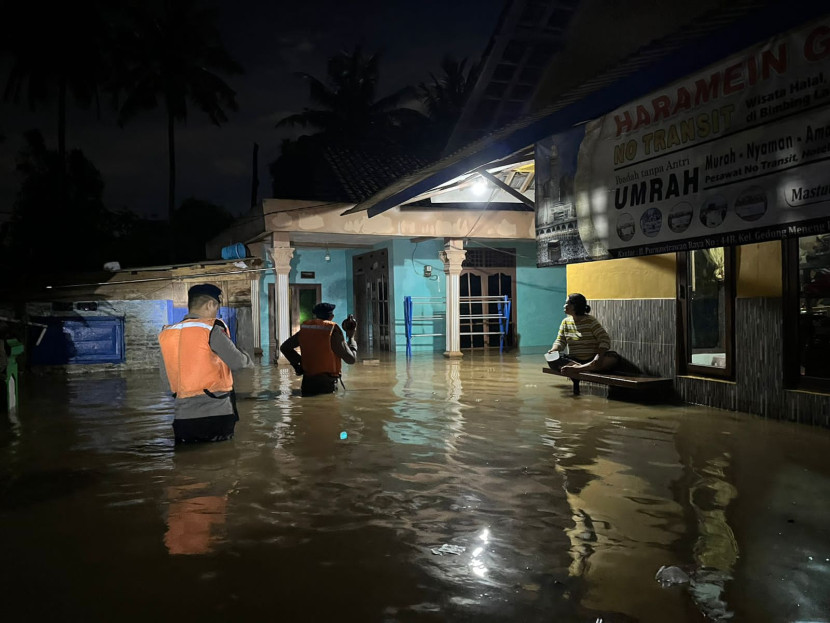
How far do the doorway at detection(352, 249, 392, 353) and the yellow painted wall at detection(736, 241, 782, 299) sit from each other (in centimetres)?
1117

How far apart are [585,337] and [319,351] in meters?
3.76

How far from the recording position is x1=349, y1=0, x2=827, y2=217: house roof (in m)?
4.41

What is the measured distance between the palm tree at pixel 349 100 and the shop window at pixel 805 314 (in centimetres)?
2625

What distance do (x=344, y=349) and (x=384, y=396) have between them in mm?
1054

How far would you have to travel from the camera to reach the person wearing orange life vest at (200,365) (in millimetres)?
5676

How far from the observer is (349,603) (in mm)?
2910

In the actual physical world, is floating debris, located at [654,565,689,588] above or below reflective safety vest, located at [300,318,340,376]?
below

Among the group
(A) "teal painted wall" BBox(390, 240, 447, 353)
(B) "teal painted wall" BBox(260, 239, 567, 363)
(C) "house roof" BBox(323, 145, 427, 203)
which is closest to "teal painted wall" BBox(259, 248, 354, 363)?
(B) "teal painted wall" BBox(260, 239, 567, 363)

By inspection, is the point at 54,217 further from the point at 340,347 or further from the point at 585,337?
the point at 585,337

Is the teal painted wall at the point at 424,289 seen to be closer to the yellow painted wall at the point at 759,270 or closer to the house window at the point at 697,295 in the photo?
the house window at the point at 697,295

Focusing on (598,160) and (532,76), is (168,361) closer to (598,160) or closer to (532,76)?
(598,160)

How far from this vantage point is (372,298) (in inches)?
738

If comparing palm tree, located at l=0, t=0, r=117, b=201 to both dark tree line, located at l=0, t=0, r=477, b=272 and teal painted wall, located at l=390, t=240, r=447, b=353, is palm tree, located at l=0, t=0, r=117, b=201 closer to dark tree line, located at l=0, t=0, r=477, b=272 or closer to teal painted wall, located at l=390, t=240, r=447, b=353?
dark tree line, located at l=0, t=0, r=477, b=272

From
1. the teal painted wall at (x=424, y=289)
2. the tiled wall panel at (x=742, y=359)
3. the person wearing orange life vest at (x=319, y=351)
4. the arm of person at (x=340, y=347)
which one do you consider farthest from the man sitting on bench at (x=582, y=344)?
the teal painted wall at (x=424, y=289)
